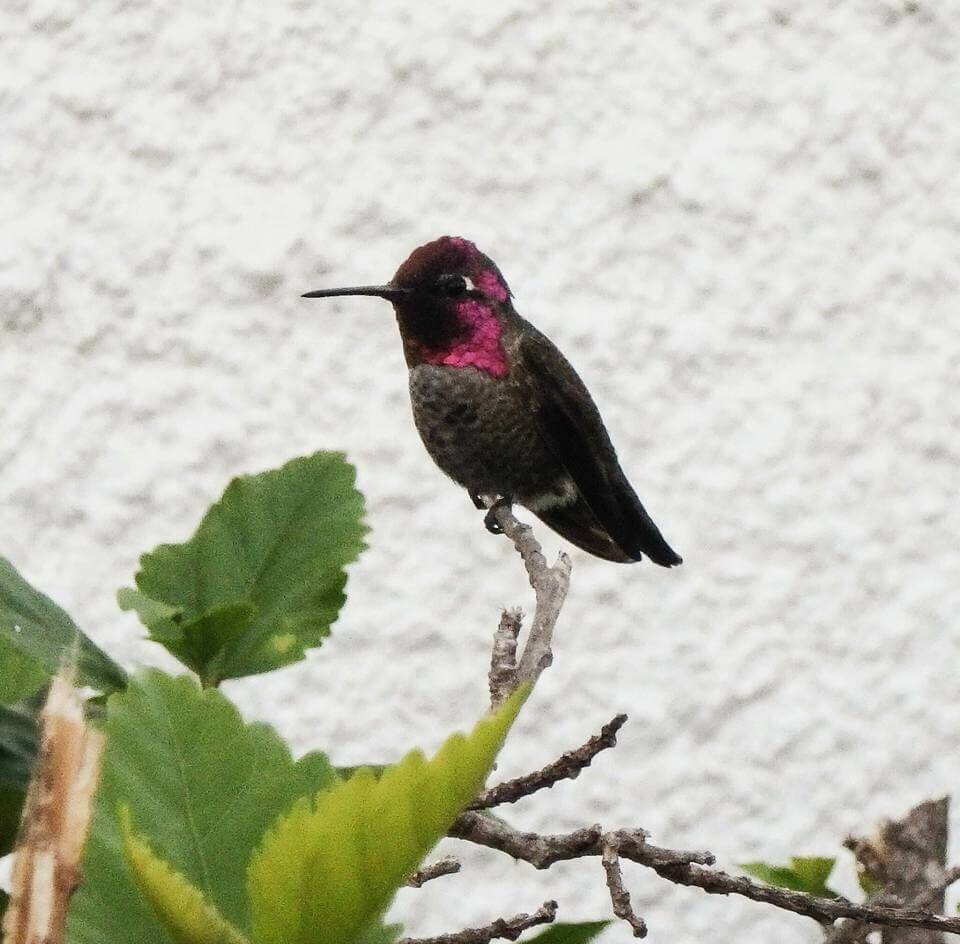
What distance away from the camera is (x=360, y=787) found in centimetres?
14

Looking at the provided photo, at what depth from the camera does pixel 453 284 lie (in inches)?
23.4

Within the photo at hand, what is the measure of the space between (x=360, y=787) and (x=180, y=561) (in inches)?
6.4

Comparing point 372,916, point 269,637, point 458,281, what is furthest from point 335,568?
point 458,281

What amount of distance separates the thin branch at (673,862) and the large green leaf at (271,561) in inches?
2.4

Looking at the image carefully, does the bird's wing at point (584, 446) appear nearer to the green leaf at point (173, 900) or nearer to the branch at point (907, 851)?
the branch at point (907, 851)

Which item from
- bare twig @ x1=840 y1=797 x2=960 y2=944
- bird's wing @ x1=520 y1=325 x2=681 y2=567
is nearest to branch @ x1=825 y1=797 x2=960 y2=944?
bare twig @ x1=840 y1=797 x2=960 y2=944

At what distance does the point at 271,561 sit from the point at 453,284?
0.33 meters

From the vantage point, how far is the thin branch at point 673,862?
23cm

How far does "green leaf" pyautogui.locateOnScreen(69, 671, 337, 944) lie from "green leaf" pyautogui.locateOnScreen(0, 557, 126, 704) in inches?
1.2

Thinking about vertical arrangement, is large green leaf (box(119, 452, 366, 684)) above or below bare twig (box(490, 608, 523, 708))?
above

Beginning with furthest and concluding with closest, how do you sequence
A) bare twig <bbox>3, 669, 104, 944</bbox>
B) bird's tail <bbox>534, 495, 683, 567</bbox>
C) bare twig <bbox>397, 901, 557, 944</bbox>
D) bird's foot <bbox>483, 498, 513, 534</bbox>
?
bird's foot <bbox>483, 498, 513, 534</bbox>
bird's tail <bbox>534, 495, 683, 567</bbox>
bare twig <bbox>397, 901, 557, 944</bbox>
bare twig <bbox>3, 669, 104, 944</bbox>

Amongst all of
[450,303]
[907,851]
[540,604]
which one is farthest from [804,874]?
[450,303]

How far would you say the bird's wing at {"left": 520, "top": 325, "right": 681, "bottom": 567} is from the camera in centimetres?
56

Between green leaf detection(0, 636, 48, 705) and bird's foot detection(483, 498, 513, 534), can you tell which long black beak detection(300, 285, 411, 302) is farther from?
green leaf detection(0, 636, 48, 705)
